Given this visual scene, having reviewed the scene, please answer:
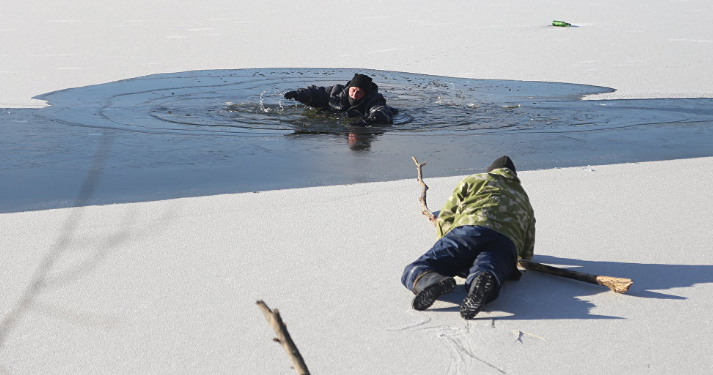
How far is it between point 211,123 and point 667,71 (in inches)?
268

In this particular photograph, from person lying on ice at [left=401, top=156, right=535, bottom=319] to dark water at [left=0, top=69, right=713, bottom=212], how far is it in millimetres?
1932

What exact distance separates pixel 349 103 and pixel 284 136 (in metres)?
A: 1.35

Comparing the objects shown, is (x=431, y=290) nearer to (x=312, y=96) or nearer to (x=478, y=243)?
(x=478, y=243)

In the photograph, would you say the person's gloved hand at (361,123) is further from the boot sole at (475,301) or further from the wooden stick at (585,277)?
the boot sole at (475,301)

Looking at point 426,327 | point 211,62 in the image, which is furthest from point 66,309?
point 211,62

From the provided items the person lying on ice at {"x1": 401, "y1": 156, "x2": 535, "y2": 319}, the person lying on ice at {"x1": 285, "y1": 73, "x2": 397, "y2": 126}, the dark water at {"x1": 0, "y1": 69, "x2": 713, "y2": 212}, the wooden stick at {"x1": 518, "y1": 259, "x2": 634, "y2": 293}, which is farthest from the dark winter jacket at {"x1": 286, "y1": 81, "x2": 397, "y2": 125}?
the wooden stick at {"x1": 518, "y1": 259, "x2": 634, "y2": 293}

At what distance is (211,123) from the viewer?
7934mm

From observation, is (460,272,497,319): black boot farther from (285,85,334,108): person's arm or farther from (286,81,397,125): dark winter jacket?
(285,85,334,108): person's arm

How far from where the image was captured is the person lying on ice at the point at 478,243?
124 inches

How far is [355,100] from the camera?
8.34 meters

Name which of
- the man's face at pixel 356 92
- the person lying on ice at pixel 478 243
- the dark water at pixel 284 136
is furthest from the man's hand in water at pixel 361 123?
the person lying on ice at pixel 478 243

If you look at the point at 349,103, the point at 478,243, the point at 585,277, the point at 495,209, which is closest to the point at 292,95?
the point at 349,103

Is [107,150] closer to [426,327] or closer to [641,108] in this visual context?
[426,327]

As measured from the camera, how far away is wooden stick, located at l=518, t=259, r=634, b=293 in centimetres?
332
